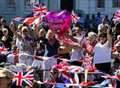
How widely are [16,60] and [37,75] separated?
103cm

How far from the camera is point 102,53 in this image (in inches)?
356

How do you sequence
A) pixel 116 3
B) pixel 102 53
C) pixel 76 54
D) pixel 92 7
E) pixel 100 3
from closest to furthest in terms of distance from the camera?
pixel 102 53, pixel 76 54, pixel 92 7, pixel 100 3, pixel 116 3

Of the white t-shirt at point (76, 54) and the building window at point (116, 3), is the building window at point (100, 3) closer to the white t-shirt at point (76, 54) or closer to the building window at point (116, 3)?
the building window at point (116, 3)

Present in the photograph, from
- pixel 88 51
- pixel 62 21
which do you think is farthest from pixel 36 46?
pixel 62 21

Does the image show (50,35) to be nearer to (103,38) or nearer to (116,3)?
(103,38)

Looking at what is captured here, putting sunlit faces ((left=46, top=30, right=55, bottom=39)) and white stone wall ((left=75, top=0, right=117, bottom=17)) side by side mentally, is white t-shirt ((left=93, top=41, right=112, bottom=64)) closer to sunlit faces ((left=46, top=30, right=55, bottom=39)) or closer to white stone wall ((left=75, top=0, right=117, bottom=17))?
sunlit faces ((left=46, top=30, right=55, bottom=39))

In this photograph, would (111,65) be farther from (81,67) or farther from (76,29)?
(76,29)

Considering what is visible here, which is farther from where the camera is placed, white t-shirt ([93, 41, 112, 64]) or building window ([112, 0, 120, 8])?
building window ([112, 0, 120, 8])

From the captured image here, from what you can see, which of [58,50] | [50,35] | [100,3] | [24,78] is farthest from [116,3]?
[24,78]

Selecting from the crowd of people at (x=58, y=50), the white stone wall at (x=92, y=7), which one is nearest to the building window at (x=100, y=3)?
the white stone wall at (x=92, y=7)

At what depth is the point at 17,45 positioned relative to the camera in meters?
10.1

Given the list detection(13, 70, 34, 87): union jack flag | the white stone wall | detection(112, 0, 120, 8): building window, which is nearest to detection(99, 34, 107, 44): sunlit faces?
detection(13, 70, 34, 87): union jack flag

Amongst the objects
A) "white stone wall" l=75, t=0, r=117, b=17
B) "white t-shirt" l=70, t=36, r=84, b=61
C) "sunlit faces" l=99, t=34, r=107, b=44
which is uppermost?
"sunlit faces" l=99, t=34, r=107, b=44

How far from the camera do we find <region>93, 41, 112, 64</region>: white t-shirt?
8.99 m
